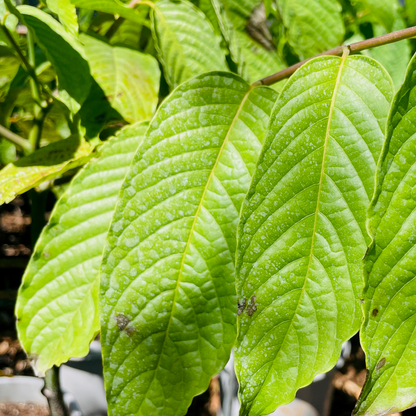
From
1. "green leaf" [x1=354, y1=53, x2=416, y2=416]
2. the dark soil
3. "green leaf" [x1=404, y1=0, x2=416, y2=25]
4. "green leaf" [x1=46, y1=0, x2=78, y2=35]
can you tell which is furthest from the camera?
the dark soil

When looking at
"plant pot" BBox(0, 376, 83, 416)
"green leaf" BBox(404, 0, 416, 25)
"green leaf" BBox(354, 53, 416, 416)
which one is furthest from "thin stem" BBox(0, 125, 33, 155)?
"plant pot" BBox(0, 376, 83, 416)

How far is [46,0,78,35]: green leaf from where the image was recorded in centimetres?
51

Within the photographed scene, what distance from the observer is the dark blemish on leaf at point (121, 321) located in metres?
0.46

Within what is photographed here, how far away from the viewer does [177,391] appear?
1.57 ft

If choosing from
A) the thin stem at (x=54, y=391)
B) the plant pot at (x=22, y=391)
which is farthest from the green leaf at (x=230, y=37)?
the plant pot at (x=22, y=391)

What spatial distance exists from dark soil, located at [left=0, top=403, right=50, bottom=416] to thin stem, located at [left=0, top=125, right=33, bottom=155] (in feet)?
3.14

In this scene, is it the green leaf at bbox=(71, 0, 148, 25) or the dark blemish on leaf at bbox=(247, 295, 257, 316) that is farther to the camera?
the green leaf at bbox=(71, 0, 148, 25)

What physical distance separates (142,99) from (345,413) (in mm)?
1940

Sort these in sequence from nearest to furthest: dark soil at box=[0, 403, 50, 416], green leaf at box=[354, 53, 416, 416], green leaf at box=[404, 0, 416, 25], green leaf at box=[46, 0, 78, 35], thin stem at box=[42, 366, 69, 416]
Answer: green leaf at box=[354, 53, 416, 416] < green leaf at box=[46, 0, 78, 35] < green leaf at box=[404, 0, 416, 25] < thin stem at box=[42, 366, 69, 416] < dark soil at box=[0, 403, 50, 416]

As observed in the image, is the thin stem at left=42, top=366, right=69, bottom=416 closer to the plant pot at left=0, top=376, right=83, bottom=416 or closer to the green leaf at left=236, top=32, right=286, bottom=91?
the plant pot at left=0, top=376, right=83, bottom=416

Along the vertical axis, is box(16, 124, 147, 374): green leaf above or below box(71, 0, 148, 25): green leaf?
below

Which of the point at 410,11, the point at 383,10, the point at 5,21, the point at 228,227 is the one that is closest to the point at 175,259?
the point at 228,227

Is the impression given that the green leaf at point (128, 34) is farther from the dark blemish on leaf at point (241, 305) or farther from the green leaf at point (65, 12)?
the dark blemish on leaf at point (241, 305)

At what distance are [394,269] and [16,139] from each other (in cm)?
60
